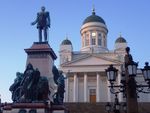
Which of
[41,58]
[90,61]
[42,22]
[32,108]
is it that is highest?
[90,61]

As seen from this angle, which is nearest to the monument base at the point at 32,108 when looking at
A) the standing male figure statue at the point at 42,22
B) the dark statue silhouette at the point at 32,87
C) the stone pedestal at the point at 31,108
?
the stone pedestal at the point at 31,108

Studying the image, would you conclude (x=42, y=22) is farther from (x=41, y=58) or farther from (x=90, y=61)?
(x=90, y=61)

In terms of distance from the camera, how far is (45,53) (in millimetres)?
18656

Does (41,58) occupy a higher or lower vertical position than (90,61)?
lower

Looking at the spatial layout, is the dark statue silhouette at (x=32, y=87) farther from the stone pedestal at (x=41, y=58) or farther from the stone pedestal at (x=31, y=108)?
the stone pedestal at (x=41, y=58)

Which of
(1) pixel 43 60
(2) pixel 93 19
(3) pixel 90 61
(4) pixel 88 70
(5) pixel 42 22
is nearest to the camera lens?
(1) pixel 43 60

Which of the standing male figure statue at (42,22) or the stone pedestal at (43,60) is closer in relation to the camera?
the stone pedestal at (43,60)

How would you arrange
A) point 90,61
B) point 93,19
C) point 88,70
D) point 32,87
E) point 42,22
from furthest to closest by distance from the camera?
1. point 93,19
2. point 90,61
3. point 88,70
4. point 42,22
5. point 32,87

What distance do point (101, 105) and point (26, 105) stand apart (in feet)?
73.8

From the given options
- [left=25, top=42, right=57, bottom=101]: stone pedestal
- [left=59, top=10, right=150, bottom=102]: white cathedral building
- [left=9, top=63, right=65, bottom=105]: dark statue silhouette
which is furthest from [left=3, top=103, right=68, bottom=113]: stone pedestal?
[left=59, top=10, right=150, bottom=102]: white cathedral building

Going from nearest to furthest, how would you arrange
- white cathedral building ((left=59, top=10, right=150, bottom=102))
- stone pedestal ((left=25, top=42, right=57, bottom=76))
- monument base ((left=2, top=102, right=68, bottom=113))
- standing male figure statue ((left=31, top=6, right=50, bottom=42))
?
1. monument base ((left=2, top=102, right=68, bottom=113))
2. stone pedestal ((left=25, top=42, right=57, bottom=76))
3. standing male figure statue ((left=31, top=6, right=50, bottom=42))
4. white cathedral building ((left=59, top=10, right=150, bottom=102))

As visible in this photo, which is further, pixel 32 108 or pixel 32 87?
pixel 32 87

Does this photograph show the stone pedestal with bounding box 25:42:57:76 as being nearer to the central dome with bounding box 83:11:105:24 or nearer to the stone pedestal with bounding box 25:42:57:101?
the stone pedestal with bounding box 25:42:57:101

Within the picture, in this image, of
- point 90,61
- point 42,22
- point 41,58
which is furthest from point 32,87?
point 90,61
